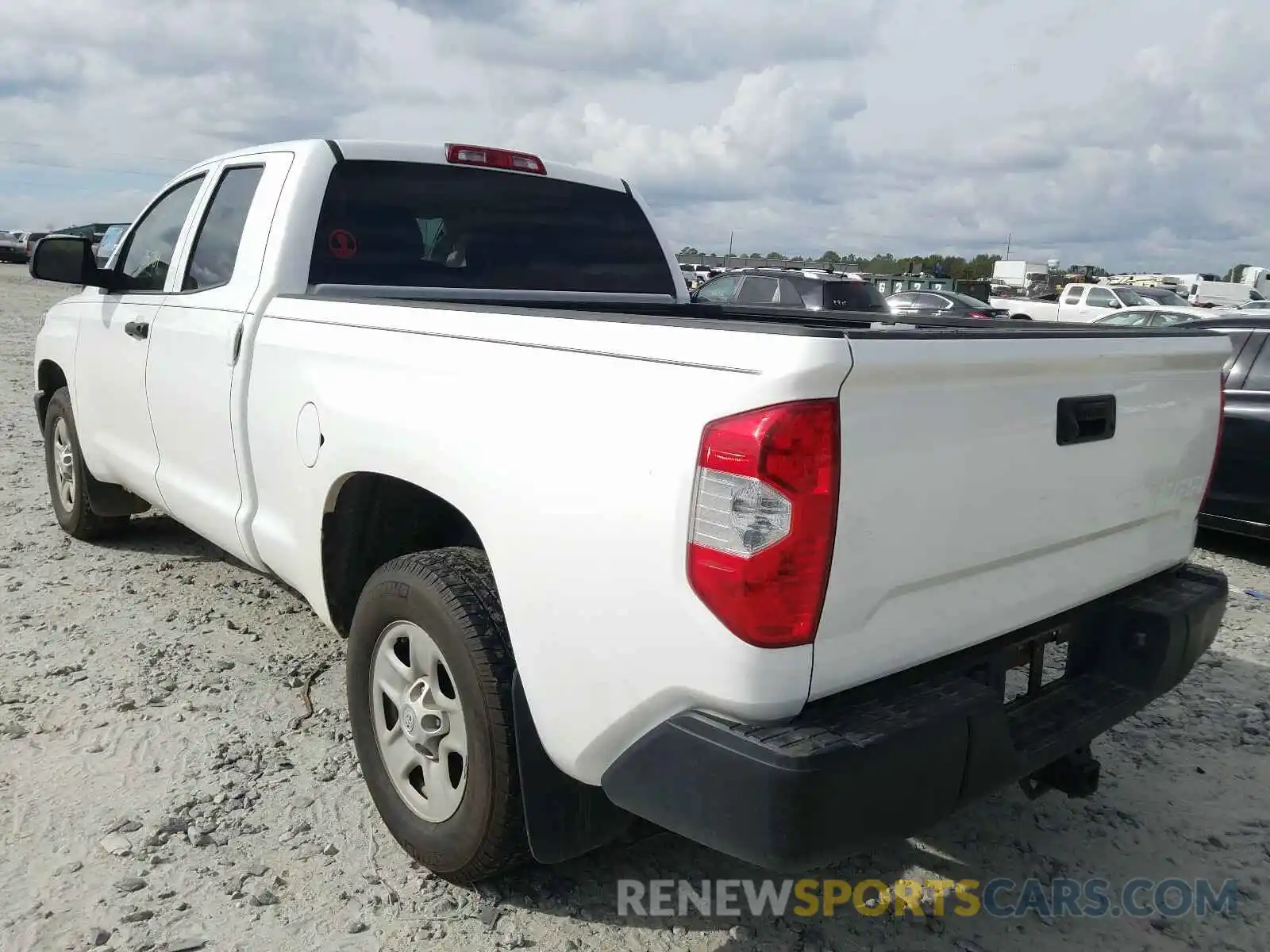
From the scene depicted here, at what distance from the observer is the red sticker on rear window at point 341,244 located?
11.4 feet

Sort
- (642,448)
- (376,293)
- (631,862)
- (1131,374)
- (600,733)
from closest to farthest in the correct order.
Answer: (642,448)
(600,733)
(1131,374)
(631,862)
(376,293)

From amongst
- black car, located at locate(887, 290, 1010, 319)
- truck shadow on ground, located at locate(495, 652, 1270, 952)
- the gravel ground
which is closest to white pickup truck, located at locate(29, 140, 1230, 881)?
the gravel ground

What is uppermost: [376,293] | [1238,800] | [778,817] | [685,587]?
[376,293]

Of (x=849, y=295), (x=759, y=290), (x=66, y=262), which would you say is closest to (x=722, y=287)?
(x=759, y=290)

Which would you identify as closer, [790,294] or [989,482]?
[989,482]

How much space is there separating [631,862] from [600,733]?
972 mm

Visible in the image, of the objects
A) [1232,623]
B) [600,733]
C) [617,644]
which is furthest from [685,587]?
[1232,623]

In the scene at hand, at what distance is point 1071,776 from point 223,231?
3.37 m

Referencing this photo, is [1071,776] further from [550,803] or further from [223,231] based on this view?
[223,231]

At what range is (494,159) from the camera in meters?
3.94

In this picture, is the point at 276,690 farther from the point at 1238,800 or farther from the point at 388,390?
the point at 1238,800

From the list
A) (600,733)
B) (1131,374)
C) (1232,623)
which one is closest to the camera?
(600,733)

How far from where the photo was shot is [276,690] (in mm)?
3787

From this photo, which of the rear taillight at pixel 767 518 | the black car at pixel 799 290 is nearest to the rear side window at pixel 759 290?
the black car at pixel 799 290
